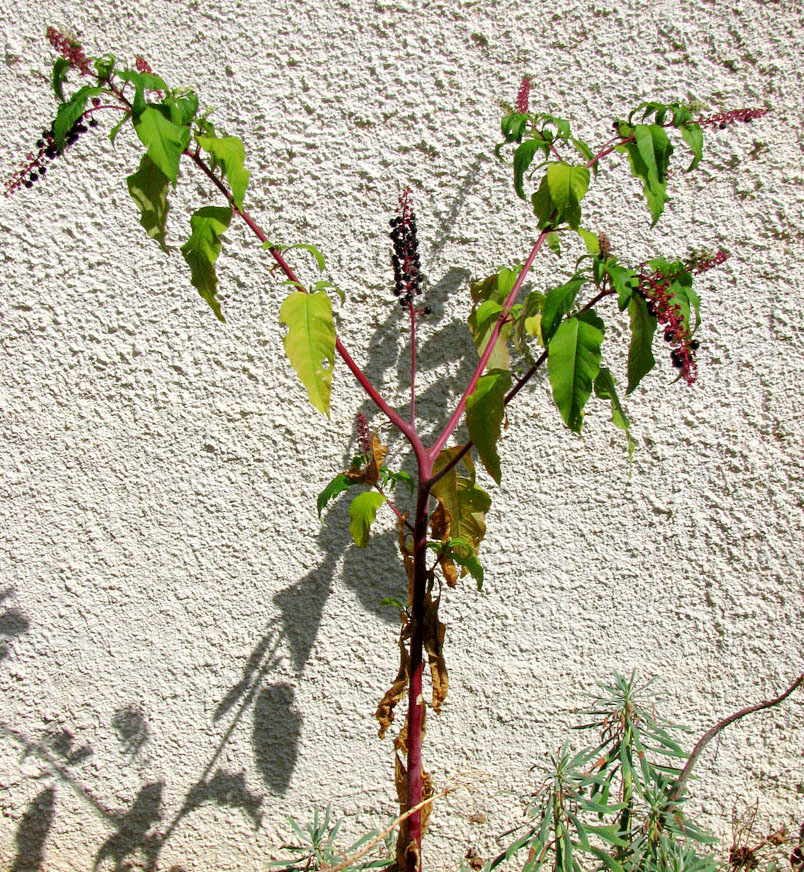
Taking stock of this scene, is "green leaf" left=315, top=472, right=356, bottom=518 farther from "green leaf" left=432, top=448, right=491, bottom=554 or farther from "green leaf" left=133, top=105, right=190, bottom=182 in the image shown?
"green leaf" left=133, top=105, right=190, bottom=182

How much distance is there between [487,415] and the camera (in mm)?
1044

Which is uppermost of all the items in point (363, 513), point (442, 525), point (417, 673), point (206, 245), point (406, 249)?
point (406, 249)

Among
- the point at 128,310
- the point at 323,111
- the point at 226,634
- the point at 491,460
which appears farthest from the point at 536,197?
the point at 226,634

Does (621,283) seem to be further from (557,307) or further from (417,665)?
(417,665)

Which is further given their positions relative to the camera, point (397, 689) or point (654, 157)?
point (397, 689)

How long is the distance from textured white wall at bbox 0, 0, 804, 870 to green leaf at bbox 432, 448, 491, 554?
20 centimetres

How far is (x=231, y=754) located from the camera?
1529 millimetres

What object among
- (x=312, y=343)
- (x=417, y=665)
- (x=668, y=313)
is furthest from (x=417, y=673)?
(x=668, y=313)

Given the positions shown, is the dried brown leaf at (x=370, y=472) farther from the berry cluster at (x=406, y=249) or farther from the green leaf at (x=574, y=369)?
the green leaf at (x=574, y=369)

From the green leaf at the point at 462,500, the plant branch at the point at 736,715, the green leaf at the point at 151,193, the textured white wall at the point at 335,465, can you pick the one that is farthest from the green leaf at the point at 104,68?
the plant branch at the point at 736,715

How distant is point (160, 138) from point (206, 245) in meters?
0.21

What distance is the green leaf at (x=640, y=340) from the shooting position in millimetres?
943

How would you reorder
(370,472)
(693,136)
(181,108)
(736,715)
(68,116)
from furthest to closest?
(736,715)
(370,472)
(693,136)
(181,108)
(68,116)

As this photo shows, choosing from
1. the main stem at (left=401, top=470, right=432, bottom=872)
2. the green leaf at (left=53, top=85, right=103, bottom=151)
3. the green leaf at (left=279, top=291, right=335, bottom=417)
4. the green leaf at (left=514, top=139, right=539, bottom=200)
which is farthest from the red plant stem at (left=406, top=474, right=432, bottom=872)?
the green leaf at (left=53, top=85, right=103, bottom=151)
